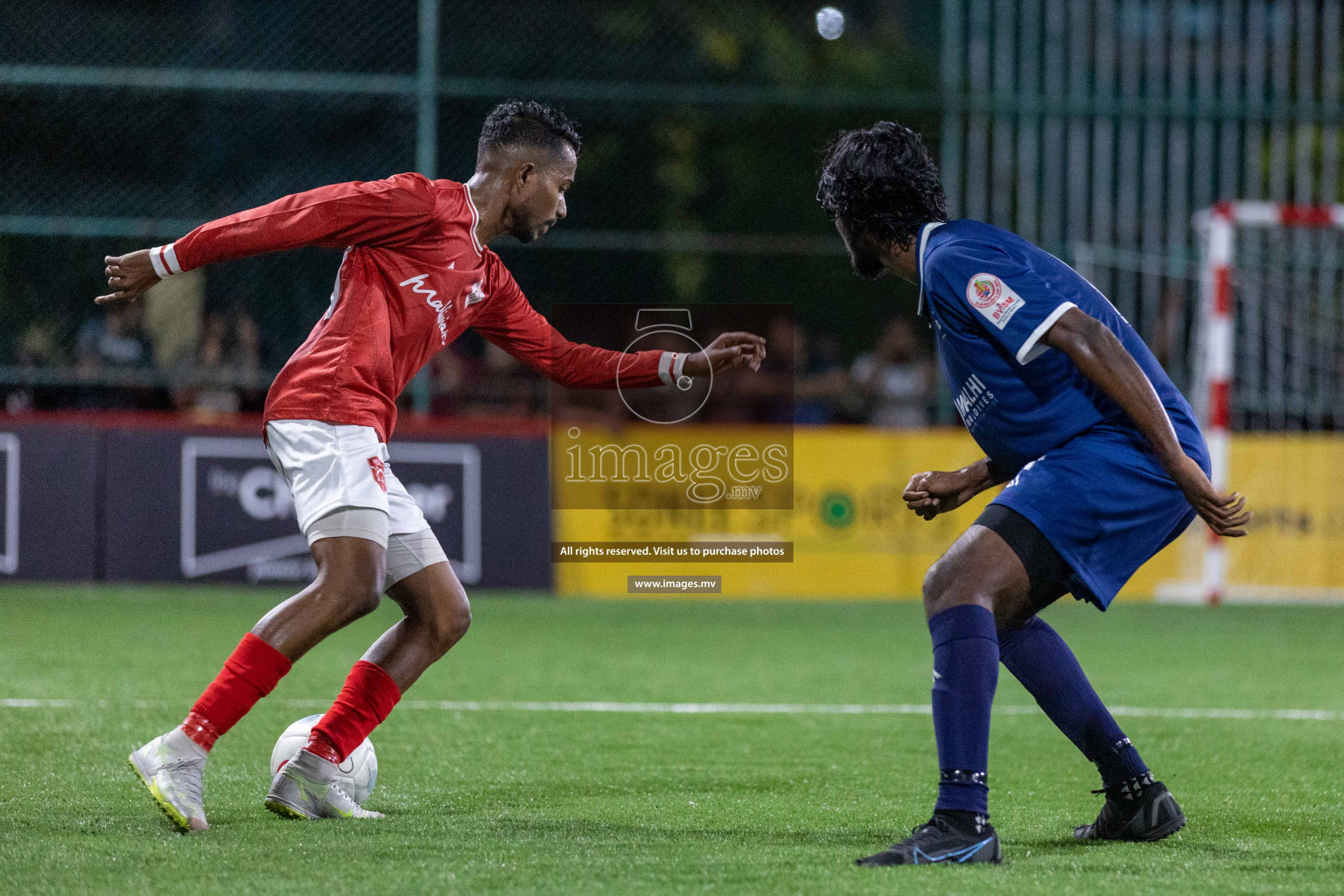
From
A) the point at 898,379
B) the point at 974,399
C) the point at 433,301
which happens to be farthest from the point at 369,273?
the point at 898,379

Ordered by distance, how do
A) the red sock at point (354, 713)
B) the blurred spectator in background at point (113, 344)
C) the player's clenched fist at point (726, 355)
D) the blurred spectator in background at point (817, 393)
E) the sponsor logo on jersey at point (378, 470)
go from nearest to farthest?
the sponsor logo on jersey at point (378, 470), the red sock at point (354, 713), the player's clenched fist at point (726, 355), the blurred spectator in background at point (113, 344), the blurred spectator in background at point (817, 393)

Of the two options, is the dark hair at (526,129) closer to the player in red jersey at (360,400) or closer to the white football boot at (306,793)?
the player in red jersey at (360,400)

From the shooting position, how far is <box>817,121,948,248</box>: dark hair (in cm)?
377

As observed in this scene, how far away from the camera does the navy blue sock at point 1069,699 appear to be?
408 centimetres

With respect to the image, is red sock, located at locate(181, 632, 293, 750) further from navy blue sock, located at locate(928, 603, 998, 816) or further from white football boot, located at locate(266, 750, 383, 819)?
navy blue sock, located at locate(928, 603, 998, 816)

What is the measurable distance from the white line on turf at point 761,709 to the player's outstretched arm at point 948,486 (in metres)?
2.37

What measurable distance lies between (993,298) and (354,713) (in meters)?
2.07

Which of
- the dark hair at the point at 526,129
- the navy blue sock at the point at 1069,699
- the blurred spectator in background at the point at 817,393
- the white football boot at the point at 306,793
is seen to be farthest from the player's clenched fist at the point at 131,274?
the blurred spectator in background at the point at 817,393

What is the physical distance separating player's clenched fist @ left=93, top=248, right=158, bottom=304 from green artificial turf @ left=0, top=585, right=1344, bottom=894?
1375mm

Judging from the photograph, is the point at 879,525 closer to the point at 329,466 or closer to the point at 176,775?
the point at 329,466

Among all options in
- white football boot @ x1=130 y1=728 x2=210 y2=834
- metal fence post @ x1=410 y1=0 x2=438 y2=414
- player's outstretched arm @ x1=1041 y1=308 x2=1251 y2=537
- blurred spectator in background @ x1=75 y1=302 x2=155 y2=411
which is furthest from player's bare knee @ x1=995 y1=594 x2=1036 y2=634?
blurred spectator in background @ x1=75 y1=302 x2=155 y2=411

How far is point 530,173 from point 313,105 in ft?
27.9

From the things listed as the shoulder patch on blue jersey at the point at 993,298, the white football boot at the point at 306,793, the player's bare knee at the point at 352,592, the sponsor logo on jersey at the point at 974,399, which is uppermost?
the shoulder patch on blue jersey at the point at 993,298

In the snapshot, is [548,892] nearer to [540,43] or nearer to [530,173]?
[530,173]
